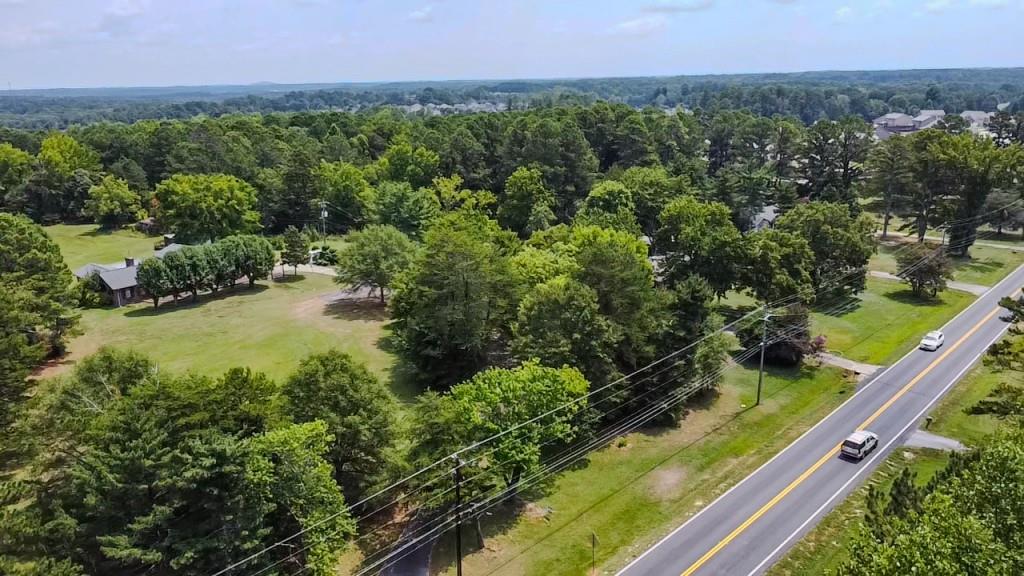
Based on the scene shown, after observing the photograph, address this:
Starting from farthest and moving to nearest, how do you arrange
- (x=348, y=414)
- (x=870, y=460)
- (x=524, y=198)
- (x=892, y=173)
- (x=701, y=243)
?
(x=524, y=198)
(x=892, y=173)
(x=701, y=243)
(x=870, y=460)
(x=348, y=414)

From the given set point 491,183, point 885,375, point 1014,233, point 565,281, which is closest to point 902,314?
point 885,375

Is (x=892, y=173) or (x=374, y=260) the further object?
(x=892, y=173)

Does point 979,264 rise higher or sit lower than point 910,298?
higher

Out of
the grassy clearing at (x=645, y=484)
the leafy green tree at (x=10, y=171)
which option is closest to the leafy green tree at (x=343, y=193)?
the leafy green tree at (x=10, y=171)

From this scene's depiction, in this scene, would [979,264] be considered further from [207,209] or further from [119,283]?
[119,283]

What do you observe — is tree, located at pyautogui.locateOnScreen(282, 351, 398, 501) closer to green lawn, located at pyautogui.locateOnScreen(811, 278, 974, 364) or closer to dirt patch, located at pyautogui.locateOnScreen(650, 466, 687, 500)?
dirt patch, located at pyautogui.locateOnScreen(650, 466, 687, 500)

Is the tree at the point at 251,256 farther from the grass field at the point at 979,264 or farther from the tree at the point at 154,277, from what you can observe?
the grass field at the point at 979,264

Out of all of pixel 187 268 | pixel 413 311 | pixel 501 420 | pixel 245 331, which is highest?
pixel 501 420

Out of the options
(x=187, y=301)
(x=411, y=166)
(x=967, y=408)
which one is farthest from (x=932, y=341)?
(x=411, y=166)
